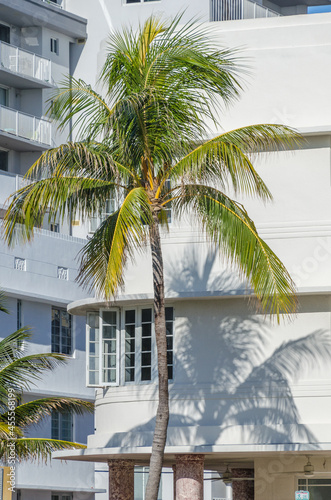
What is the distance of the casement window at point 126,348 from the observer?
27.2 metres

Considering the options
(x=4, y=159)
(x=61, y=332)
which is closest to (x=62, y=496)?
(x=61, y=332)

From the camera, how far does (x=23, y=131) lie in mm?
48000

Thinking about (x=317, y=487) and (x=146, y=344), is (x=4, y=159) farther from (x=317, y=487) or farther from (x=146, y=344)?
A: (x=317, y=487)

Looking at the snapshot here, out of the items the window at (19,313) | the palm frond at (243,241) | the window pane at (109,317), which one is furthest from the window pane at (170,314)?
the window at (19,313)

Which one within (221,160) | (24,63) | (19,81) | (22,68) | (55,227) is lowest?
(221,160)

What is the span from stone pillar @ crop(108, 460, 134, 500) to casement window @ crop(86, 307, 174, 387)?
6.19ft

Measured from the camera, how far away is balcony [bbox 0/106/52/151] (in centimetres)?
4722

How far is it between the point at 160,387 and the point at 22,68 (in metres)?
28.3

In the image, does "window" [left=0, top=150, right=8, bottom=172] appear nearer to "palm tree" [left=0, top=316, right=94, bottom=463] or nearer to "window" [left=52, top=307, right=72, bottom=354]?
"window" [left=52, top=307, right=72, bottom=354]

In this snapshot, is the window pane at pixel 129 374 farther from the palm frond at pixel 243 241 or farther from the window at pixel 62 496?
the window at pixel 62 496

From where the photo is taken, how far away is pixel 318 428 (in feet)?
84.3

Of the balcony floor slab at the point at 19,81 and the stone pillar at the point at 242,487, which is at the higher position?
the balcony floor slab at the point at 19,81

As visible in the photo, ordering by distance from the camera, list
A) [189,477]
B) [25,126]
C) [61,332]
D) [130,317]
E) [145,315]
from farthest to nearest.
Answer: [25,126]
[61,332]
[130,317]
[145,315]
[189,477]

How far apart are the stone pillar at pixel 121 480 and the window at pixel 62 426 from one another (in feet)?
49.3
